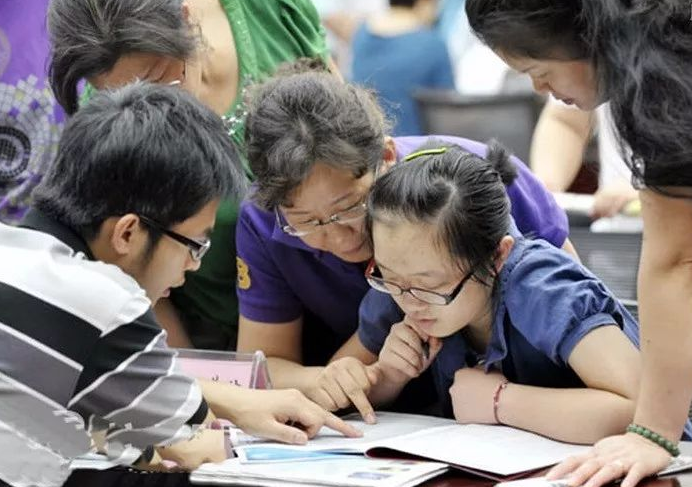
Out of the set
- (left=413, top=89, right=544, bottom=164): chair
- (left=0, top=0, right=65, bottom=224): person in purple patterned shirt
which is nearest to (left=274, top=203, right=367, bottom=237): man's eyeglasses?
(left=0, top=0, right=65, bottom=224): person in purple patterned shirt

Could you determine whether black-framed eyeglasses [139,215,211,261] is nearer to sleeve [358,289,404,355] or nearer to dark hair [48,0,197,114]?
sleeve [358,289,404,355]

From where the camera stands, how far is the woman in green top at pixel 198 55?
221 cm

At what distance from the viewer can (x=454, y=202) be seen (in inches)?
75.5

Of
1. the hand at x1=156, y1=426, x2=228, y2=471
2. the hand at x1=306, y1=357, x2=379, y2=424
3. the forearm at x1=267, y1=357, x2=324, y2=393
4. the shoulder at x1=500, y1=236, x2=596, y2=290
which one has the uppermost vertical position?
the shoulder at x1=500, y1=236, x2=596, y2=290

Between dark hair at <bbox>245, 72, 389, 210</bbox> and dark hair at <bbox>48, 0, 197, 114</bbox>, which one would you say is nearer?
dark hair at <bbox>245, 72, 389, 210</bbox>

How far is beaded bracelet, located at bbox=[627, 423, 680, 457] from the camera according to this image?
67.2 inches

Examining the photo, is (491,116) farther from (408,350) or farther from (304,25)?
(408,350)

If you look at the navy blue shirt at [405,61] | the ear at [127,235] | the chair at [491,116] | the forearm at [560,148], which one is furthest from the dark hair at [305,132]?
the navy blue shirt at [405,61]

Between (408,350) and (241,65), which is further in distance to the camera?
(241,65)

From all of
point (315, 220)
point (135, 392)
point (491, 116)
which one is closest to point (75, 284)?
point (135, 392)

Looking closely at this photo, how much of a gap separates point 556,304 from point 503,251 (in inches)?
5.0

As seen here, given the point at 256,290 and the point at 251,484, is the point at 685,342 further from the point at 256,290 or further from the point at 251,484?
the point at 256,290

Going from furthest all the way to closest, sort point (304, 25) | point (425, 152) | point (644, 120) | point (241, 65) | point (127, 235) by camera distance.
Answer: point (304, 25)
point (241, 65)
point (425, 152)
point (127, 235)
point (644, 120)

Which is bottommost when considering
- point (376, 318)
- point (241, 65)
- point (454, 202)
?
point (376, 318)
